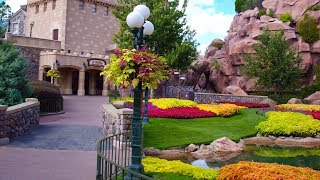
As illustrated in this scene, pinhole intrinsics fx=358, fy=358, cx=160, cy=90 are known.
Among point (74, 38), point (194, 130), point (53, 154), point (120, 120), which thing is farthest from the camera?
point (74, 38)

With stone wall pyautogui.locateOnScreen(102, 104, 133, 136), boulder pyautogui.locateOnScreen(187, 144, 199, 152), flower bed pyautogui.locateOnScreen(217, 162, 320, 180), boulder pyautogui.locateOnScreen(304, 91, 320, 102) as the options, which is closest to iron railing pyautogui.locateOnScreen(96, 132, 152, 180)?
stone wall pyautogui.locateOnScreen(102, 104, 133, 136)

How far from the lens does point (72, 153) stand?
12.6 metres

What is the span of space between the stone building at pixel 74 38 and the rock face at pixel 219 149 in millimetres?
30650

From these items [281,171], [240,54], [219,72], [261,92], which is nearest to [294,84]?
[261,92]

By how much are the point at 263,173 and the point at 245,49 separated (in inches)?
1318

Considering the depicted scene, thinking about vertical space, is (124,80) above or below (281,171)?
above

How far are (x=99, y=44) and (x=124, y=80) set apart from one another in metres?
46.8

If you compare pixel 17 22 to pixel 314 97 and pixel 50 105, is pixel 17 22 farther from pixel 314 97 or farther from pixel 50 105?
pixel 314 97

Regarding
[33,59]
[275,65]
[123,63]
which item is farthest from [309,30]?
[123,63]

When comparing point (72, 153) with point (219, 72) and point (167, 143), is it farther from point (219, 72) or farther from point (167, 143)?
point (219, 72)

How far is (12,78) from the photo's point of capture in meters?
19.7

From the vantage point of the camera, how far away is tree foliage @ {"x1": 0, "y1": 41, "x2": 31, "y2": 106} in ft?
62.8

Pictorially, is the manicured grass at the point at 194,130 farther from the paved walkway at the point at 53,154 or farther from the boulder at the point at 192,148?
the paved walkway at the point at 53,154

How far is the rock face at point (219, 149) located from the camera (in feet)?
51.1
